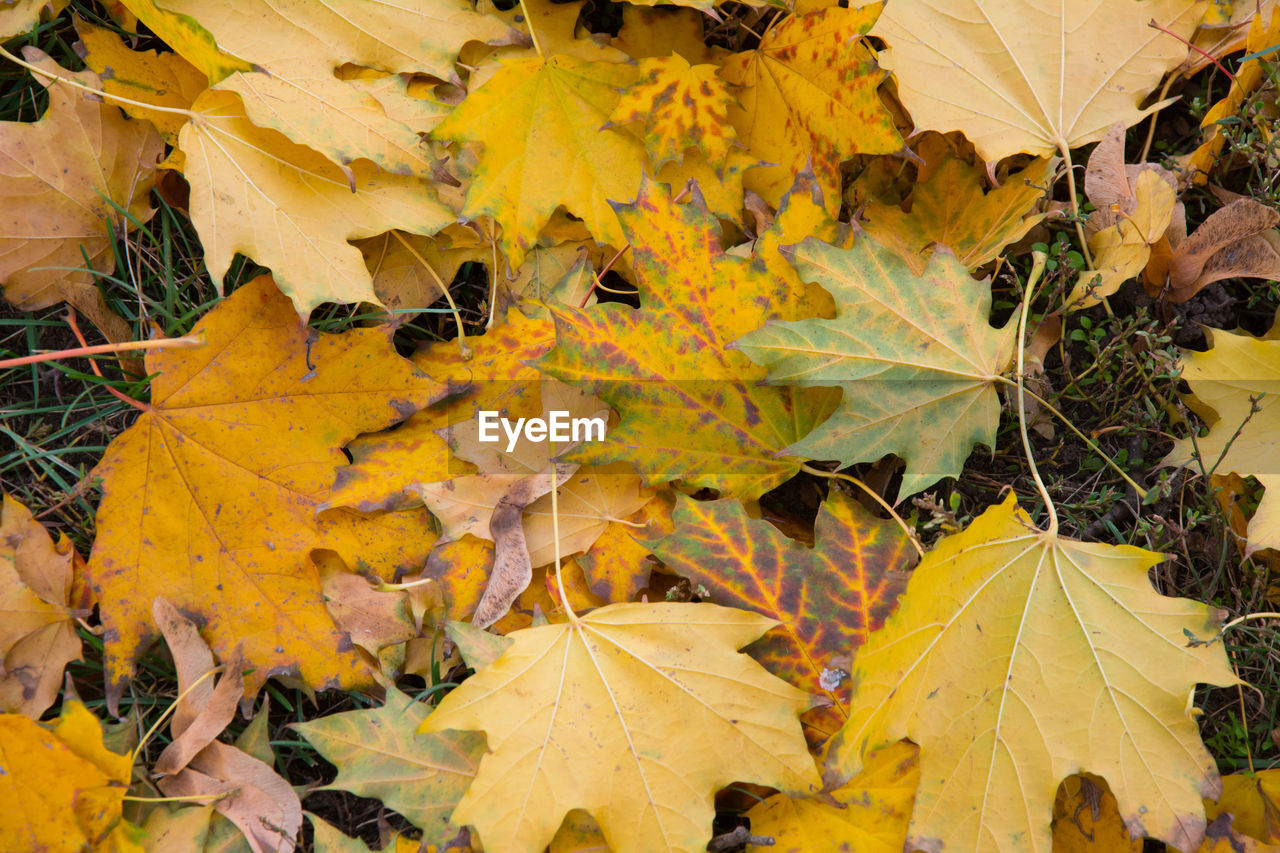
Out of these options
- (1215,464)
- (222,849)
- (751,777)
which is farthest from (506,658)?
(1215,464)

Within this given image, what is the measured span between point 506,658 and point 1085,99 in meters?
1.34

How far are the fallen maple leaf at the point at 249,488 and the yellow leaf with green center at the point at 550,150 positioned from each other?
12.6 inches

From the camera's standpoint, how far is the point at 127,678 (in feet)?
4.66

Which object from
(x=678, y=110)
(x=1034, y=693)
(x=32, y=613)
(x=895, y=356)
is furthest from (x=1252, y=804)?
(x=32, y=613)

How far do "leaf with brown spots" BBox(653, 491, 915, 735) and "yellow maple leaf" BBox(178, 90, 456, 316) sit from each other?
25.6 inches

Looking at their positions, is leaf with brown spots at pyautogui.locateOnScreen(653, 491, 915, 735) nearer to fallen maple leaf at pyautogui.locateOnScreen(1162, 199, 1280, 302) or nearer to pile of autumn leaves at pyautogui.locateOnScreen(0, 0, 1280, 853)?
pile of autumn leaves at pyautogui.locateOnScreen(0, 0, 1280, 853)

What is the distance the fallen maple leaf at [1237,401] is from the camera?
4.58 ft

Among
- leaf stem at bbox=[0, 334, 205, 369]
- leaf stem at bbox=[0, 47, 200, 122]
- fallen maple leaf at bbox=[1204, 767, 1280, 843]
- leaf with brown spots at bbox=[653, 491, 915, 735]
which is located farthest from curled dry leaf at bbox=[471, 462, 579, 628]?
fallen maple leaf at bbox=[1204, 767, 1280, 843]

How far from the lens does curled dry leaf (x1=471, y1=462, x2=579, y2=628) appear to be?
4.60 ft

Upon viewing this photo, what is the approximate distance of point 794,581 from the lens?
1.35m

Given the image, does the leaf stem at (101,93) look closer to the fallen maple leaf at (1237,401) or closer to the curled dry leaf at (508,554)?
the curled dry leaf at (508,554)

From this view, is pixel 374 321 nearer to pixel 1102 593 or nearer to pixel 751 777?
pixel 751 777

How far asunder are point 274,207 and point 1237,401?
160cm

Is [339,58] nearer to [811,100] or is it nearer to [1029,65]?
[811,100]
